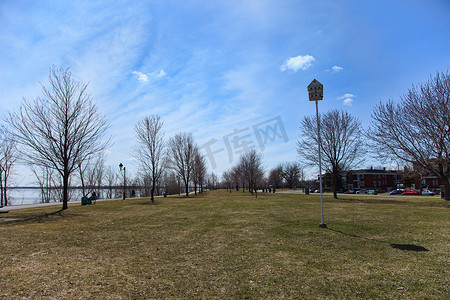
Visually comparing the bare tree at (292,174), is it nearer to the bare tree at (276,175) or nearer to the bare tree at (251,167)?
the bare tree at (276,175)

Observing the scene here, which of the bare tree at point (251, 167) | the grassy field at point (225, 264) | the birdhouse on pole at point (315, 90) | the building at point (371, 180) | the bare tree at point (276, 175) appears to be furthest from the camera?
the bare tree at point (276, 175)

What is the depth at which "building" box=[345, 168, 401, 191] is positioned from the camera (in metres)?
88.5

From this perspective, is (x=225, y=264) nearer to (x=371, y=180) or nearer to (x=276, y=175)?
(x=371, y=180)

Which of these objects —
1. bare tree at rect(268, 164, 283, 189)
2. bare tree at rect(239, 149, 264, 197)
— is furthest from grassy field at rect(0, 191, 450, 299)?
bare tree at rect(268, 164, 283, 189)

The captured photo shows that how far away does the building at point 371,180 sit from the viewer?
88.5m

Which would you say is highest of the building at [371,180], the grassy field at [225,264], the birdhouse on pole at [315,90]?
the birdhouse on pole at [315,90]

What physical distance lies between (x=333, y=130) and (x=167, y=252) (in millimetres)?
30111

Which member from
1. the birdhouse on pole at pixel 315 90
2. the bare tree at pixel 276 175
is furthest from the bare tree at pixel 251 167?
the bare tree at pixel 276 175

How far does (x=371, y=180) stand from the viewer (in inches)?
3501

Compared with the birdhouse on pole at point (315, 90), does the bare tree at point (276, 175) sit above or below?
below

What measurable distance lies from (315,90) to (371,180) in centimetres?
9255

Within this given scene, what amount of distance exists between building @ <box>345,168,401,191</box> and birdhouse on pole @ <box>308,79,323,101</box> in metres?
86.3

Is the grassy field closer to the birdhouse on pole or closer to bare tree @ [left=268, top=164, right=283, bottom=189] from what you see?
the birdhouse on pole

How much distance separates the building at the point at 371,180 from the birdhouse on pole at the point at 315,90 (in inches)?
3397
